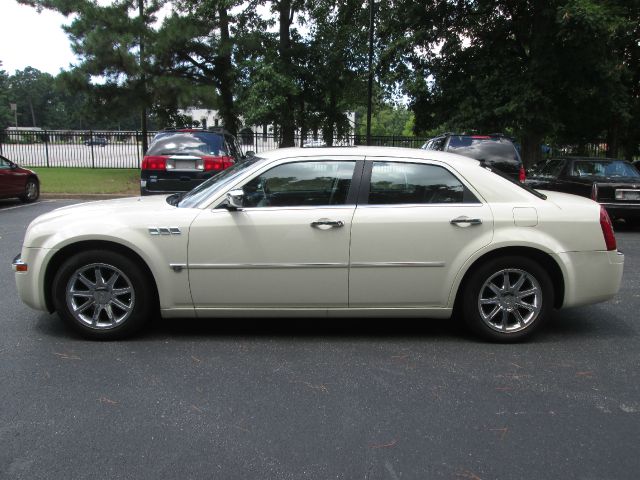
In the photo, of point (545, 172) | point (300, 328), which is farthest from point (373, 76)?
point (300, 328)

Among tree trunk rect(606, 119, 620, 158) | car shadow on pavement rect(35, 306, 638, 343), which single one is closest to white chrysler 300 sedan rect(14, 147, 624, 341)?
car shadow on pavement rect(35, 306, 638, 343)

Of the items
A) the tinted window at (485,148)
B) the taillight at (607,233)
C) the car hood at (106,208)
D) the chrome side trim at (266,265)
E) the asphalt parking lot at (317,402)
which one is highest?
the tinted window at (485,148)

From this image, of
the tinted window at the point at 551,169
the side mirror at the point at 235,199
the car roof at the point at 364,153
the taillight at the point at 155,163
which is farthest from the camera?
the tinted window at the point at 551,169

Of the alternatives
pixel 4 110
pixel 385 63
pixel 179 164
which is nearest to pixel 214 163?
pixel 179 164

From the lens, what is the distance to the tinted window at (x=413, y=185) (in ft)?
14.8

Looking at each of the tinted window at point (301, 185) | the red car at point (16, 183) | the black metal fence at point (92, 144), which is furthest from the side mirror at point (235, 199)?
the black metal fence at point (92, 144)

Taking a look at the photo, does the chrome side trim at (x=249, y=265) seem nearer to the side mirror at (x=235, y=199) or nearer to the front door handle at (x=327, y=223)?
the front door handle at (x=327, y=223)

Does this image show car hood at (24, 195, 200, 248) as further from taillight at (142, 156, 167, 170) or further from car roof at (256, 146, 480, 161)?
taillight at (142, 156, 167, 170)

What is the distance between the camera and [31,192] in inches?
558

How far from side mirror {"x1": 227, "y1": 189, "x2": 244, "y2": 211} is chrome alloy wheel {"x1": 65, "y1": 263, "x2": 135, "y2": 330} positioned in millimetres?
988

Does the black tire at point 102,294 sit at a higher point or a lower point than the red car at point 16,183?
lower

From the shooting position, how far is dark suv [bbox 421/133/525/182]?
34.2 ft

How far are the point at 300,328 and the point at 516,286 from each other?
1794 mm

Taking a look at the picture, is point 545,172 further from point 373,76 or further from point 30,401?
point 30,401
